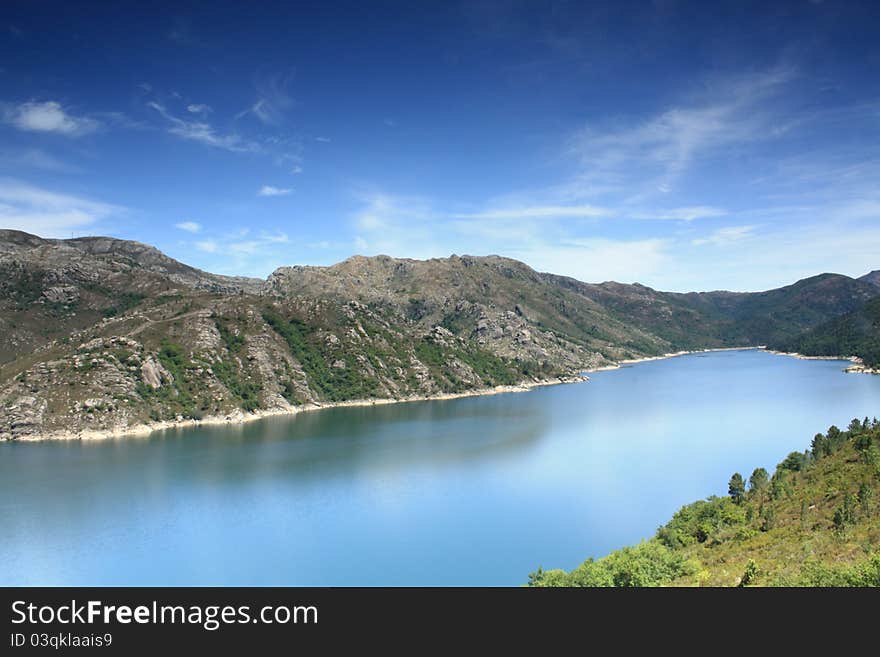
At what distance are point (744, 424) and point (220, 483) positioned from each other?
8811 cm

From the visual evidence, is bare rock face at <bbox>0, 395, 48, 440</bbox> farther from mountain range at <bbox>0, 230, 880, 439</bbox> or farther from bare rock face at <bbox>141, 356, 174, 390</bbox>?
bare rock face at <bbox>141, 356, 174, 390</bbox>

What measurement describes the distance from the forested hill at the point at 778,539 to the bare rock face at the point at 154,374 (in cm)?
10515

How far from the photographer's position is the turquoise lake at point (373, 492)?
4859cm

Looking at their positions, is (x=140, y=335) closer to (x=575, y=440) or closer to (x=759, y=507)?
(x=575, y=440)

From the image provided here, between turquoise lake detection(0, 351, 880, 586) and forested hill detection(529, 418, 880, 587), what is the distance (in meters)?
10.00

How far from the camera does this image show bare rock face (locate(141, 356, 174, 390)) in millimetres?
120375

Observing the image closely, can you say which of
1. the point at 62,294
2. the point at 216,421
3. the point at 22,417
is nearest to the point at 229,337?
the point at 216,421

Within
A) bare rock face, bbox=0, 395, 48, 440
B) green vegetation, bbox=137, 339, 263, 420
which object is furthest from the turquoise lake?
green vegetation, bbox=137, 339, 263, 420

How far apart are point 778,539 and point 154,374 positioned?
118525 mm

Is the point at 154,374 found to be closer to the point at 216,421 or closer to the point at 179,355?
the point at 179,355

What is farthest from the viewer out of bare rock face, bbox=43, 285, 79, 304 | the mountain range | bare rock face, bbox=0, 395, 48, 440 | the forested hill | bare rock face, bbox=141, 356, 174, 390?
bare rock face, bbox=43, 285, 79, 304

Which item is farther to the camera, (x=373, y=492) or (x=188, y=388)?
Answer: (x=188, y=388)

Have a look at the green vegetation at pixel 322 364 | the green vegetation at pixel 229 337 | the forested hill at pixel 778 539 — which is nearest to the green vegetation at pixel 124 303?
the green vegetation at pixel 229 337

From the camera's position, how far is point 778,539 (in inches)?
1288
